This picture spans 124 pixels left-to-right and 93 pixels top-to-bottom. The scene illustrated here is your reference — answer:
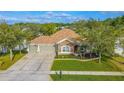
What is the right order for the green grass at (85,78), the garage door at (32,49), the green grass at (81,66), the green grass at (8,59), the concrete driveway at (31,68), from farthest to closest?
the garage door at (32,49) → the green grass at (8,59) → the green grass at (81,66) → the concrete driveway at (31,68) → the green grass at (85,78)

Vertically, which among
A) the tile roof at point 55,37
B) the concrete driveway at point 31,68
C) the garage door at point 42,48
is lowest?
the concrete driveway at point 31,68

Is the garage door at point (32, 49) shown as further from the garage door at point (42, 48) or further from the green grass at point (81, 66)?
the green grass at point (81, 66)

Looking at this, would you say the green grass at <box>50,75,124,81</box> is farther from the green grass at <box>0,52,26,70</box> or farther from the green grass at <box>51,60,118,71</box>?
the green grass at <box>0,52,26,70</box>

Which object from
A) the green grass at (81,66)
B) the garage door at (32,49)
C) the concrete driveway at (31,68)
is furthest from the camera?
the garage door at (32,49)

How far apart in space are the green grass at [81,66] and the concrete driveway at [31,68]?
401 millimetres

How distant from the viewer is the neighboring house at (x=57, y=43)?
19.2 meters

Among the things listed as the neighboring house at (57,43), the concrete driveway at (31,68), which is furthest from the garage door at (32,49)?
the concrete driveway at (31,68)

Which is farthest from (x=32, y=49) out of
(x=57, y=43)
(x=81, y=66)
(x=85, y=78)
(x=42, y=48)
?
(x=85, y=78)

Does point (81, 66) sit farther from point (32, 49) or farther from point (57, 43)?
point (57, 43)

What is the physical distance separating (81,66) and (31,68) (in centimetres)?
204

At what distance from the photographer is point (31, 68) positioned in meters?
18.2
